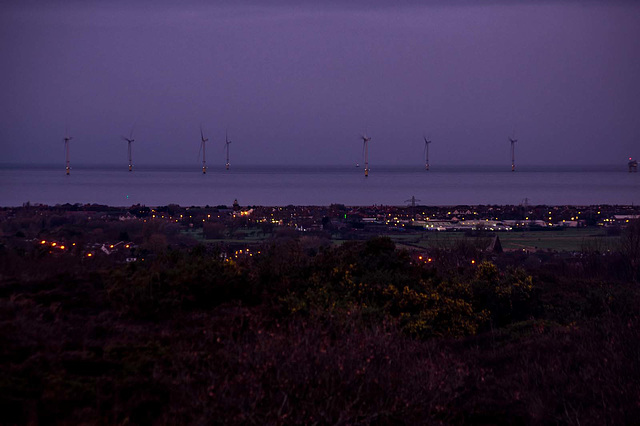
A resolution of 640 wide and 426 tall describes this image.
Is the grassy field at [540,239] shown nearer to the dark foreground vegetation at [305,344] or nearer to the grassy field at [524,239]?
the grassy field at [524,239]

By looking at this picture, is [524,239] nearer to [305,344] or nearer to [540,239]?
[540,239]

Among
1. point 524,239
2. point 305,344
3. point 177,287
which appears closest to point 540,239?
point 524,239

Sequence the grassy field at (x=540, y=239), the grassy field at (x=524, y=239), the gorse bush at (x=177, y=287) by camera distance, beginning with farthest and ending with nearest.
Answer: the grassy field at (x=540, y=239), the grassy field at (x=524, y=239), the gorse bush at (x=177, y=287)

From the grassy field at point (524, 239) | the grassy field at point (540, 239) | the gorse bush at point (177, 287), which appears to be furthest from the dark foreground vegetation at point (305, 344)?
the grassy field at point (540, 239)

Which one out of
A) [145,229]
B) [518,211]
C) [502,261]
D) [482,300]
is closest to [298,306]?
[482,300]

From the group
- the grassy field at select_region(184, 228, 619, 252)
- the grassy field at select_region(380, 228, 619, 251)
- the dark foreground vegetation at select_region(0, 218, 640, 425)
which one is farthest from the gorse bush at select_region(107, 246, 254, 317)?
the grassy field at select_region(380, 228, 619, 251)

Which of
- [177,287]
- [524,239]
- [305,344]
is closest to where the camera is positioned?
[305,344]

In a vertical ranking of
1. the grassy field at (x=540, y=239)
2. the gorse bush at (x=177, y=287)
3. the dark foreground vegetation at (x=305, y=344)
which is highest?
the gorse bush at (x=177, y=287)

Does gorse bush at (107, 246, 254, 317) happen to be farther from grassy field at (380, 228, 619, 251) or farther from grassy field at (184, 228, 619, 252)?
grassy field at (380, 228, 619, 251)

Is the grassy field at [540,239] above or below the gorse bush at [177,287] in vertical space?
below
